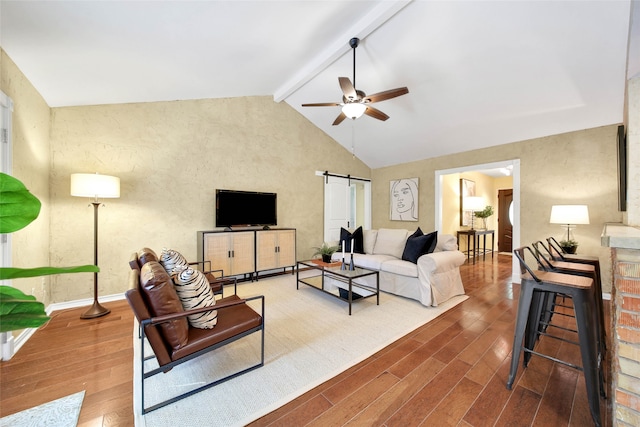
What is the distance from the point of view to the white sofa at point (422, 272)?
123 inches

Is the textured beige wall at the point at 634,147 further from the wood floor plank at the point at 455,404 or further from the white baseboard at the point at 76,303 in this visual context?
the white baseboard at the point at 76,303

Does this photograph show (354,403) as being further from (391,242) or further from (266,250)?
(266,250)

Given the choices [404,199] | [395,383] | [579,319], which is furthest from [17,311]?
[404,199]

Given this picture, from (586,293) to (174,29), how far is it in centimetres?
389

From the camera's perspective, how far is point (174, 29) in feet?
7.99

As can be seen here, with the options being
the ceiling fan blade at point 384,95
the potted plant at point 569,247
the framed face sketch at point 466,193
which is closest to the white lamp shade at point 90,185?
the ceiling fan blade at point 384,95

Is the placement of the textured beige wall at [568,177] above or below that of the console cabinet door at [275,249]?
above

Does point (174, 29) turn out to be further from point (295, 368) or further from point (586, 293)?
point (586, 293)

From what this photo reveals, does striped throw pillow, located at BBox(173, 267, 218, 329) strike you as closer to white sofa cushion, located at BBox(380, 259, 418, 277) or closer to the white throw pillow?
white sofa cushion, located at BBox(380, 259, 418, 277)

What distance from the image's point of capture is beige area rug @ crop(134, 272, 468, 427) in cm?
155

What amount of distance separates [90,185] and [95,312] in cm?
146

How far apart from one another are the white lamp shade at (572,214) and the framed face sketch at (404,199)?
2.55m

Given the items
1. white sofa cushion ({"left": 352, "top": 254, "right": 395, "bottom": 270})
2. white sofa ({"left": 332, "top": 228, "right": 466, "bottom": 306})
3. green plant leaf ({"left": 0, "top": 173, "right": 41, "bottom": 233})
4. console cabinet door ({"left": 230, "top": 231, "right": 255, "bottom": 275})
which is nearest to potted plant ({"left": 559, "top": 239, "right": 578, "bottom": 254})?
white sofa ({"left": 332, "top": 228, "right": 466, "bottom": 306})

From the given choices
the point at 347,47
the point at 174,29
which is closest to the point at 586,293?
the point at 347,47
